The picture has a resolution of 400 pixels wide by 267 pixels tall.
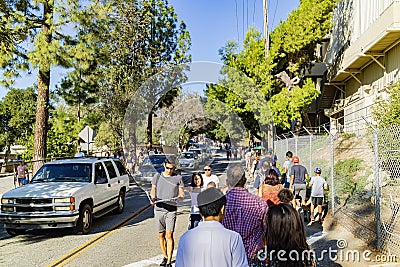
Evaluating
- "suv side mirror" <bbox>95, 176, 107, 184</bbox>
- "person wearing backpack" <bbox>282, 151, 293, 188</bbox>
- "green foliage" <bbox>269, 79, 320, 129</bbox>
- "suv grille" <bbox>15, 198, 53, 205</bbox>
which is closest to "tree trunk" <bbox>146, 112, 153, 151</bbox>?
"suv side mirror" <bbox>95, 176, 107, 184</bbox>

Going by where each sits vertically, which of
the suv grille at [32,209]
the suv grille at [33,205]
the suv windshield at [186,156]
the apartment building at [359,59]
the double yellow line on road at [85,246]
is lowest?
the double yellow line on road at [85,246]

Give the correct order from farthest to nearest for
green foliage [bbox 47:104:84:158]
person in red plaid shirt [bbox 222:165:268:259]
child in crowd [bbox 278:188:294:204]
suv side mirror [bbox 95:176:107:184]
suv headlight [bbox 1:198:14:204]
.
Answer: green foliage [bbox 47:104:84:158] < suv side mirror [bbox 95:176:107:184] < suv headlight [bbox 1:198:14:204] < child in crowd [bbox 278:188:294:204] < person in red plaid shirt [bbox 222:165:268:259]

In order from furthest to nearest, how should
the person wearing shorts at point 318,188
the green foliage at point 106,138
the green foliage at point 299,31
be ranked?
the green foliage at point 106,138 → the green foliage at point 299,31 → the person wearing shorts at point 318,188

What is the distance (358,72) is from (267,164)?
18.6 meters

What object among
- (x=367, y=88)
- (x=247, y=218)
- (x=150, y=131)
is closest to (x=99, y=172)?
(x=150, y=131)

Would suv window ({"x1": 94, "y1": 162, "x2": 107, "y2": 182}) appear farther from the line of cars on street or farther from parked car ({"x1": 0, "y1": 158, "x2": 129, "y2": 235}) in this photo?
the line of cars on street

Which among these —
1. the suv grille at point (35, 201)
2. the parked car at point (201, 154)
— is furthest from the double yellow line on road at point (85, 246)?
the parked car at point (201, 154)

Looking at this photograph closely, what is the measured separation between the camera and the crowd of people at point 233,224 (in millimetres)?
3098

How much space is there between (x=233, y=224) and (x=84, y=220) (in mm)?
5897

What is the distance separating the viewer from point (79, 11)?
16.8m

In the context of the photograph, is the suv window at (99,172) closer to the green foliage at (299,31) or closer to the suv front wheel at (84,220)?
the suv front wheel at (84,220)

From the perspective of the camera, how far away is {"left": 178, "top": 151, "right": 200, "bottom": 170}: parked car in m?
10.3

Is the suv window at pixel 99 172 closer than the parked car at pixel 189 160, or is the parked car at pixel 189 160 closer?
the parked car at pixel 189 160

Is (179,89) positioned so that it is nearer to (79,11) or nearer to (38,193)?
(38,193)
